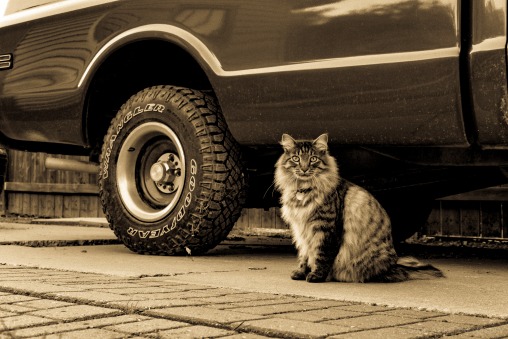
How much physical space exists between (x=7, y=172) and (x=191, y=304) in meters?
9.55


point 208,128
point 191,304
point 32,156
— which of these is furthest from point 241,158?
point 32,156

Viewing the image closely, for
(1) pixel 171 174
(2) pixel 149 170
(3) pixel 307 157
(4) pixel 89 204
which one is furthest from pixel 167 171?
(4) pixel 89 204

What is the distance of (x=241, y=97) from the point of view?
4.46 metres

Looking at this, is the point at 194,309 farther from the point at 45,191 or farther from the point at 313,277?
the point at 45,191

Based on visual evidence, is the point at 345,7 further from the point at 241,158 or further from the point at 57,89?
the point at 57,89

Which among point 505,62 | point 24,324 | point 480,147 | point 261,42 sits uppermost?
point 261,42

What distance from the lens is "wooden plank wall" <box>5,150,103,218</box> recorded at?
413 inches

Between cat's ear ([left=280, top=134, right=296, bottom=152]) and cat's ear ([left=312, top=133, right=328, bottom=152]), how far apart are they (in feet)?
0.40

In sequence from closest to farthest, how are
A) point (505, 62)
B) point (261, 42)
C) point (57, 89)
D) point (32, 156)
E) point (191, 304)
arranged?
point (191, 304) → point (505, 62) → point (261, 42) → point (57, 89) → point (32, 156)

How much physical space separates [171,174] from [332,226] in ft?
4.62

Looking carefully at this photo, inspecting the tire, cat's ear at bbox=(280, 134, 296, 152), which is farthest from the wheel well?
cat's ear at bbox=(280, 134, 296, 152)

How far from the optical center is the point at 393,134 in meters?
3.94

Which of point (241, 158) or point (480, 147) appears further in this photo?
point (241, 158)

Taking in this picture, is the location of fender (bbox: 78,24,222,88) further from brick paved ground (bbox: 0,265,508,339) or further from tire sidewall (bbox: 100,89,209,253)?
brick paved ground (bbox: 0,265,508,339)
